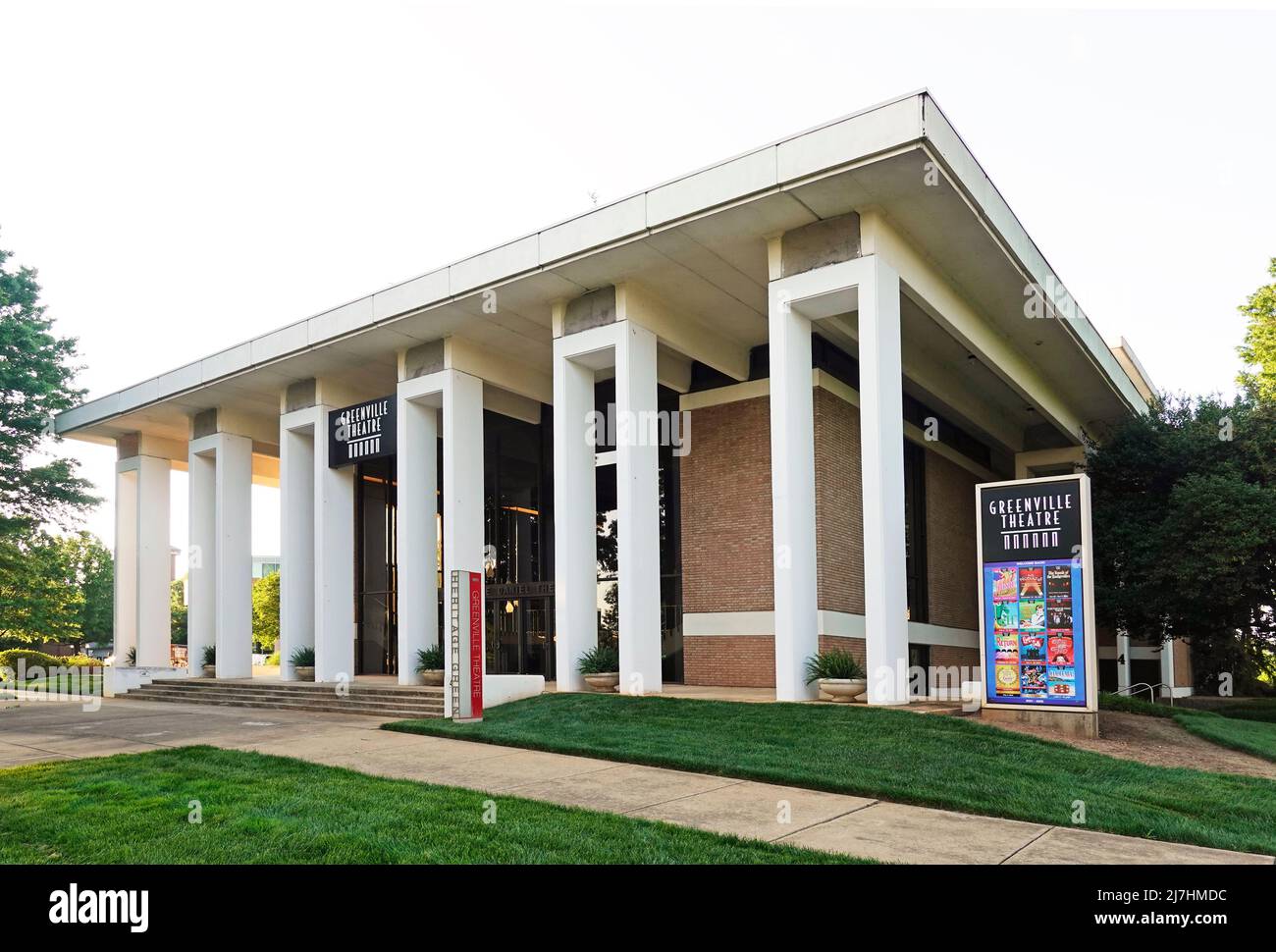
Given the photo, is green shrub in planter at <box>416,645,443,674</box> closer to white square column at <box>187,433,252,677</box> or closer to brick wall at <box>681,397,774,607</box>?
brick wall at <box>681,397,774,607</box>

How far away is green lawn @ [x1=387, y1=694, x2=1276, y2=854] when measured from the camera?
8961 millimetres

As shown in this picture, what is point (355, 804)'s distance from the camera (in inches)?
345

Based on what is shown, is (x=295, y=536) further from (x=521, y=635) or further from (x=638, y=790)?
(x=638, y=790)

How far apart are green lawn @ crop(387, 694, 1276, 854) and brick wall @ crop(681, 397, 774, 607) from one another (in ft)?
19.5

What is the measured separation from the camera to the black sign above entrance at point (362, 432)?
22750mm

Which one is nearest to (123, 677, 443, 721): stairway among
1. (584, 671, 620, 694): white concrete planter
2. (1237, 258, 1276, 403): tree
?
(584, 671, 620, 694): white concrete planter

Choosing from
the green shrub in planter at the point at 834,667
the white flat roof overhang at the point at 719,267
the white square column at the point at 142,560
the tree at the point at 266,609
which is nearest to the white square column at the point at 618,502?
the white flat roof overhang at the point at 719,267

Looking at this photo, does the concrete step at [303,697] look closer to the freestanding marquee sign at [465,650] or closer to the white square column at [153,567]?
the freestanding marquee sign at [465,650]

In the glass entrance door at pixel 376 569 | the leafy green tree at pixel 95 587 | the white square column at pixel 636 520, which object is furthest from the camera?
the leafy green tree at pixel 95 587

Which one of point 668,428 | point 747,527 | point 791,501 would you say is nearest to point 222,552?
point 668,428

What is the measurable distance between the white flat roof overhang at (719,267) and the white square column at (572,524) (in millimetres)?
1946

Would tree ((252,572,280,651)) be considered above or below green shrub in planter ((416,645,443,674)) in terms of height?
below

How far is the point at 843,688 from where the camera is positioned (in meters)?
15.1
